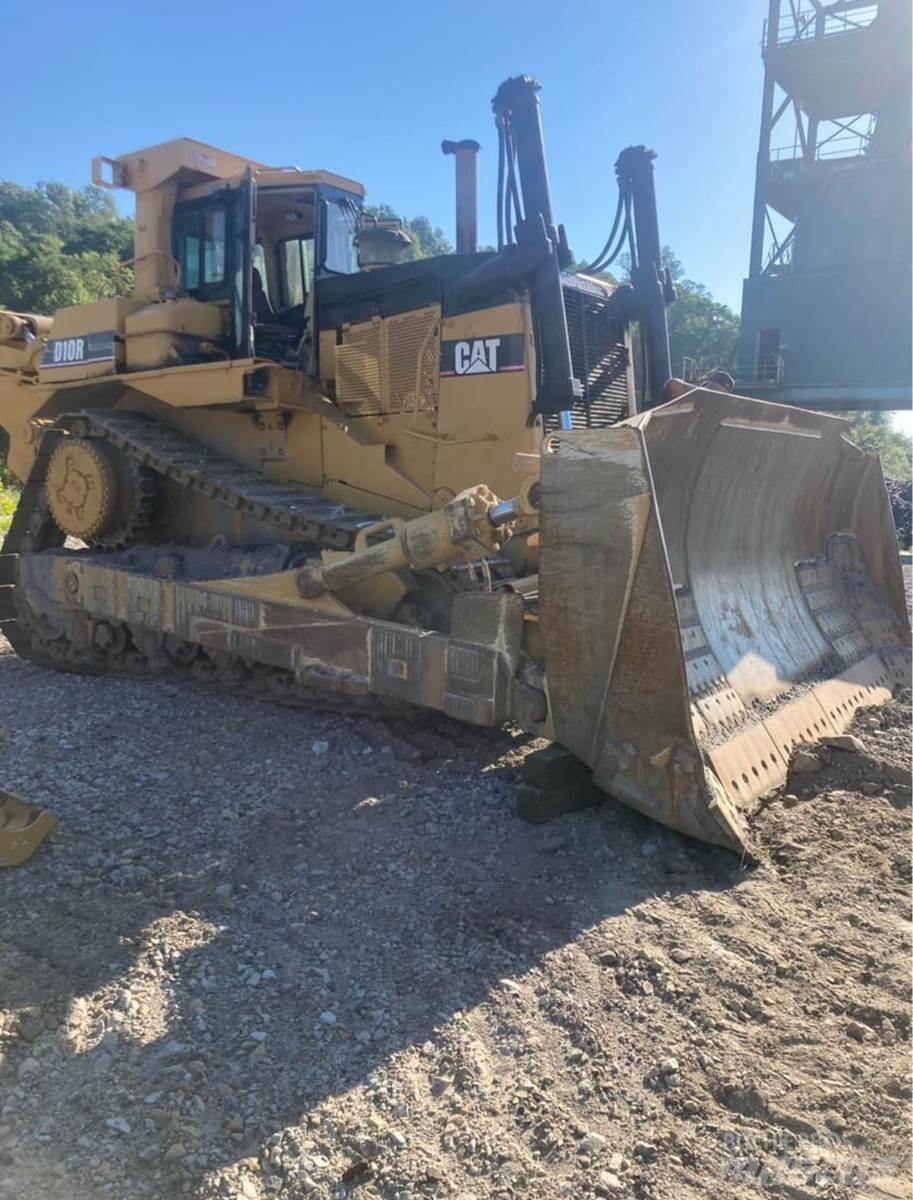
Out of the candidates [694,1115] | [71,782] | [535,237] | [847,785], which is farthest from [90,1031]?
[535,237]

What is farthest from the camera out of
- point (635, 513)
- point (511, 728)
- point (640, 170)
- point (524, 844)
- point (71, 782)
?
point (640, 170)

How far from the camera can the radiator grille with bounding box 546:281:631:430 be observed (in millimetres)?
5352

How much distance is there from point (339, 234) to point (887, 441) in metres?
49.8

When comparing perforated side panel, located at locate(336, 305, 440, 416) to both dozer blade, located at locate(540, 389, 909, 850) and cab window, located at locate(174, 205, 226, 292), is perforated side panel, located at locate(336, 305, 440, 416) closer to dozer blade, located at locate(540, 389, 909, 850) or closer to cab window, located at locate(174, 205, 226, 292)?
cab window, located at locate(174, 205, 226, 292)

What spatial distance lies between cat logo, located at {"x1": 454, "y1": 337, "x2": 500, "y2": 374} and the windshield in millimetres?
1492

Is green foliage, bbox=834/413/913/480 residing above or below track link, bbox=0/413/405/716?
above

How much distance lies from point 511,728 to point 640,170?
3.66 m

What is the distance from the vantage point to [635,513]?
3395 millimetres

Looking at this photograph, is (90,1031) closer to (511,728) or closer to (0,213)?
(511,728)

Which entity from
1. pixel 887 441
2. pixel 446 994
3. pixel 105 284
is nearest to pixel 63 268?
pixel 105 284

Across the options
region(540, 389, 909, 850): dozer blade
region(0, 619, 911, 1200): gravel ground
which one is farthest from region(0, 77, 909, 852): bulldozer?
region(0, 619, 911, 1200): gravel ground

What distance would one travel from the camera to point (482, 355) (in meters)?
5.12

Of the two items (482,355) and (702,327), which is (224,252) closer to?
(482,355)

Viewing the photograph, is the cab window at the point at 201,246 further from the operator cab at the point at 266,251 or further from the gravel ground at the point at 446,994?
the gravel ground at the point at 446,994
